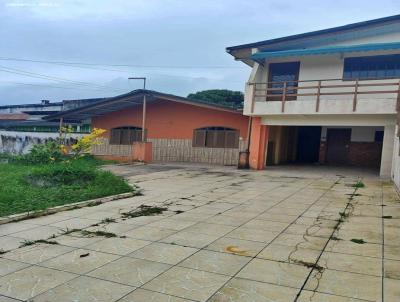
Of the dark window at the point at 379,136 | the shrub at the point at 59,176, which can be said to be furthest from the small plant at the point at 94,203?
the dark window at the point at 379,136

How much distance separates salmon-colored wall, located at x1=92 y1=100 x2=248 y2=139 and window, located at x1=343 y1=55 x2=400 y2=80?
5357 millimetres

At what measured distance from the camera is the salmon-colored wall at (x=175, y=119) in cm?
1970

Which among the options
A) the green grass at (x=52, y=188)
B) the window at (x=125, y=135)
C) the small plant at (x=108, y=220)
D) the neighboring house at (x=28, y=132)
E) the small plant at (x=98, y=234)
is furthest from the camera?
the neighboring house at (x=28, y=132)

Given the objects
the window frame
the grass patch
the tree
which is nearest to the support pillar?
the window frame

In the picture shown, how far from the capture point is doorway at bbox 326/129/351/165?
20844 mm

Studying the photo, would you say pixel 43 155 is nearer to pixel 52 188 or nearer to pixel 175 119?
pixel 52 188

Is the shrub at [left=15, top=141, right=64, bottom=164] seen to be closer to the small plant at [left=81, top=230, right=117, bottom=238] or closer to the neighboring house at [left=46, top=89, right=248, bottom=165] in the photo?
the neighboring house at [left=46, top=89, right=248, bottom=165]

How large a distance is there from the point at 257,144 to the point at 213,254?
41.6ft

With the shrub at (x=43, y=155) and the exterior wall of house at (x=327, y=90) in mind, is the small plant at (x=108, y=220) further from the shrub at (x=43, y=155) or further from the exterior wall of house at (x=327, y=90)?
the exterior wall of house at (x=327, y=90)

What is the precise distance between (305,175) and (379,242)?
9.42 meters

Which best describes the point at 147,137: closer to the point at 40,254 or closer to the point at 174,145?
the point at 174,145

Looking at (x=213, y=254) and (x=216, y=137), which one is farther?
(x=216, y=137)

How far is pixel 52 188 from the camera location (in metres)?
9.52

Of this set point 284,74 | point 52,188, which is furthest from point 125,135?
point 52,188
